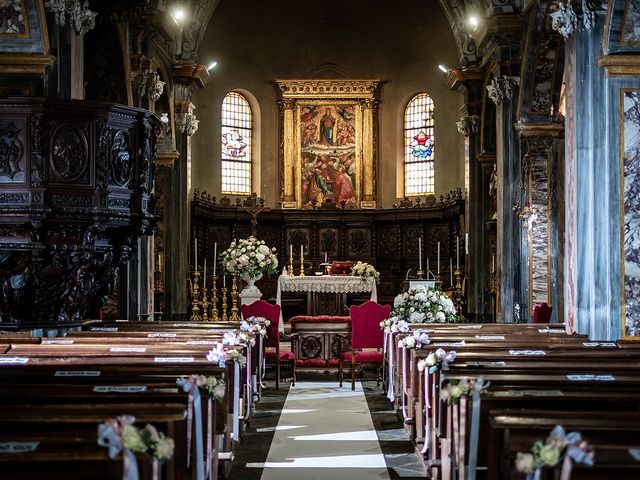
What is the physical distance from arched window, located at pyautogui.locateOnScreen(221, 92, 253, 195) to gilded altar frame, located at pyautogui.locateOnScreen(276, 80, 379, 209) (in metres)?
1.03

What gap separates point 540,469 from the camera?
3482 millimetres

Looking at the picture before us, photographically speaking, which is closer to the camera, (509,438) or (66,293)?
(509,438)

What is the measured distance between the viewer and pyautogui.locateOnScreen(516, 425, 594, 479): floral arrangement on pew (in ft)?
11.0

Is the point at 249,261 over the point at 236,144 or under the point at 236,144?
under

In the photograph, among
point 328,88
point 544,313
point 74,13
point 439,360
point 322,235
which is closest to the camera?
point 439,360

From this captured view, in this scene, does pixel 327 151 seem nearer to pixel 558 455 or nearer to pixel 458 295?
pixel 458 295

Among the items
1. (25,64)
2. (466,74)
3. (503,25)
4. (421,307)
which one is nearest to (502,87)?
(503,25)

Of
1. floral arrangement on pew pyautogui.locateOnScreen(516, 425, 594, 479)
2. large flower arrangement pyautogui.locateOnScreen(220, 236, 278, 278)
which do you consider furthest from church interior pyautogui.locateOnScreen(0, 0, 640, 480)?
large flower arrangement pyautogui.locateOnScreen(220, 236, 278, 278)

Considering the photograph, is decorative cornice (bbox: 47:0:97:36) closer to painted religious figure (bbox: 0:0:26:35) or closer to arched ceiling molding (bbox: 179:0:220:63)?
painted religious figure (bbox: 0:0:26:35)

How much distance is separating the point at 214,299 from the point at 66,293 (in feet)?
31.1

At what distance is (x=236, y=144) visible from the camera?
84.4ft

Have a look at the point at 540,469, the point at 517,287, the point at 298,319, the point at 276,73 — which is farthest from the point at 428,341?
the point at 276,73

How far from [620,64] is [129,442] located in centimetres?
854

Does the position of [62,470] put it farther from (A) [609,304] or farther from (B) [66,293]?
(A) [609,304]
